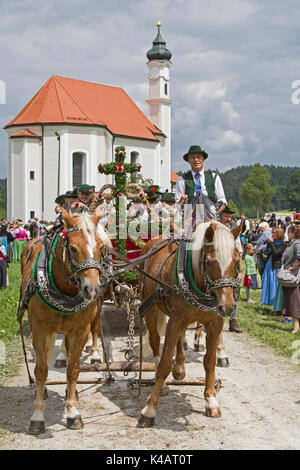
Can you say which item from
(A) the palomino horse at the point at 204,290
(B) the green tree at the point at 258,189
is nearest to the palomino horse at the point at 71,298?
(A) the palomino horse at the point at 204,290

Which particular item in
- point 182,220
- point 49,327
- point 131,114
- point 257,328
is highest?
point 131,114

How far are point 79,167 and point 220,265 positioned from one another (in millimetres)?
38939

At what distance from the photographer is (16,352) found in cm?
737

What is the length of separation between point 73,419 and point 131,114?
46363mm

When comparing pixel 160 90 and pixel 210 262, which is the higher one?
pixel 160 90

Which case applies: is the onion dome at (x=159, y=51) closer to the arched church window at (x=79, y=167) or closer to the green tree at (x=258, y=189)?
the arched church window at (x=79, y=167)

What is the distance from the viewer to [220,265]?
415 centimetres

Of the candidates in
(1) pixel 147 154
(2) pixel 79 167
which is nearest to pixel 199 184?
(2) pixel 79 167

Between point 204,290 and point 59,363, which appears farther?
point 59,363

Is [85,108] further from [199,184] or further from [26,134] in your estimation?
[199,184]

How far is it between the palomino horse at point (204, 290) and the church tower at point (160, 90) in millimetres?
48462

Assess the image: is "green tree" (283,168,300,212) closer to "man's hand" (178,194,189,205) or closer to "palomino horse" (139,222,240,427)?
"man's hand" (178,194,189,205)
